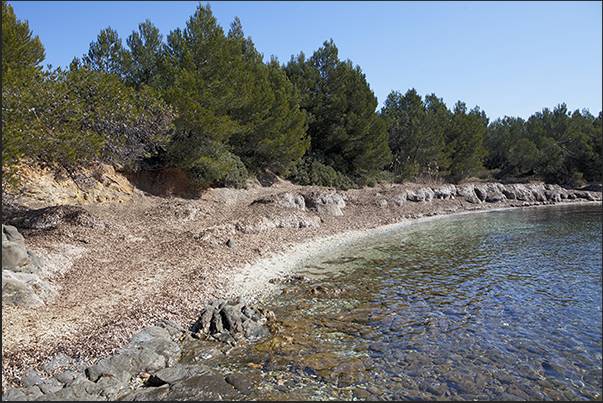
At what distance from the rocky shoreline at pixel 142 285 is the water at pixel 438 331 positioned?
38.6 inches

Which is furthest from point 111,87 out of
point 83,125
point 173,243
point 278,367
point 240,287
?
point 278,367

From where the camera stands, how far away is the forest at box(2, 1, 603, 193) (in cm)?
1225

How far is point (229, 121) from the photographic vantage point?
21.8 m

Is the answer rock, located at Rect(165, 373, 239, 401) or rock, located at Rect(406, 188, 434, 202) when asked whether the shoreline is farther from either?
rock, located at Rect(406, 188, 434, 202)

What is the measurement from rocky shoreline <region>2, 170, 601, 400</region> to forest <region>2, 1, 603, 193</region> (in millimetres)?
2724

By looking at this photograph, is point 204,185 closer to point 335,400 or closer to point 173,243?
point 173,243

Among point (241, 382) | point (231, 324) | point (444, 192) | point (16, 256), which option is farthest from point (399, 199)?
point (16, 256)

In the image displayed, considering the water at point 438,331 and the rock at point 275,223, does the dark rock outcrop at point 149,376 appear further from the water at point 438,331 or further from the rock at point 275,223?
the rock at point 275,223

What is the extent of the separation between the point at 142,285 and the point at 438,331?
8.06 m

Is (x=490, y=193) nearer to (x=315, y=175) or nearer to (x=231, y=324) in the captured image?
(x=315, y=175)

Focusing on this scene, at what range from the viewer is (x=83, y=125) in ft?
45.4

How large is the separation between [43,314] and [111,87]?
953cm

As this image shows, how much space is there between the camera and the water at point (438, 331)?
20.4 ft

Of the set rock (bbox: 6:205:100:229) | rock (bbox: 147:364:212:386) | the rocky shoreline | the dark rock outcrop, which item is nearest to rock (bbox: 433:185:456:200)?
the rocky shoreline
